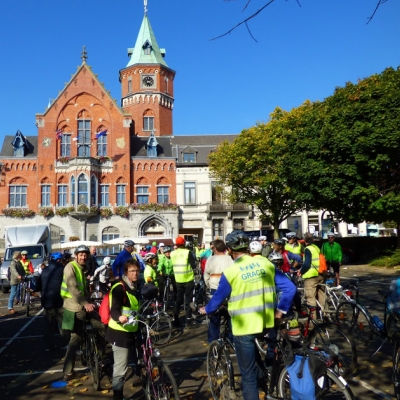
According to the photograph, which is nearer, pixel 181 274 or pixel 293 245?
pixel 181 274

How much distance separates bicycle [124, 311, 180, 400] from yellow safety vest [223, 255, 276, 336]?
0.94 metres

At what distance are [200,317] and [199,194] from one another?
3243 cm

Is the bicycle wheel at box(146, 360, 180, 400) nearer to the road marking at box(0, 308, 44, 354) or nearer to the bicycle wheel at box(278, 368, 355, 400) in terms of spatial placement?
the bicycle wheel at box(278, 368, 355, 400)

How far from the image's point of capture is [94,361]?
6.53 metres

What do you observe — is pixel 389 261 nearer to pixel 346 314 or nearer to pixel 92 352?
pixel 346 314

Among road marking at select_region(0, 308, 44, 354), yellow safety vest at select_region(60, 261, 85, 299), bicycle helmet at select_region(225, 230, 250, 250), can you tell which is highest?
bicycle helmet at select_region(225, 230, 250, 250)

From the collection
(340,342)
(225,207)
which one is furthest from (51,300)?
(225,207)

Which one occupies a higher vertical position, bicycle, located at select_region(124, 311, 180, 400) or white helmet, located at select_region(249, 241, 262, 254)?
white helmet, located at select_region(249, 241, 262, 254)

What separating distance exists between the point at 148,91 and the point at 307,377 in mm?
47776

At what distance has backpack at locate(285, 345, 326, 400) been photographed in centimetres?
411

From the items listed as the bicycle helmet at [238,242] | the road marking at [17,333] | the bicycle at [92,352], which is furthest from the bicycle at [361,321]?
the road marking at [17,333]

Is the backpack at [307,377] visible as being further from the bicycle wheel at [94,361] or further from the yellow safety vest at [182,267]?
the yellow safety vest at [182,267]

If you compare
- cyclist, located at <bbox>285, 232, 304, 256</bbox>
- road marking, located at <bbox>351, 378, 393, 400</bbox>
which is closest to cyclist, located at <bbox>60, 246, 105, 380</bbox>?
road marking, located at <bbox>351, 378, 393, 400</bbox>

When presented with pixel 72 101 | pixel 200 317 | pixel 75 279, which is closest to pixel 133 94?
pixel 72 101
